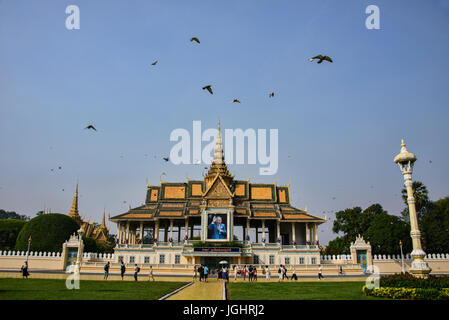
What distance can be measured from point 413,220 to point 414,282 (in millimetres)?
2996

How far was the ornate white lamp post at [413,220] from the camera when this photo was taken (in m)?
15.9

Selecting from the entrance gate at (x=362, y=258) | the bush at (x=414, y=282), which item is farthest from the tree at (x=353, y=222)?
the bush at (x=414, y=282)

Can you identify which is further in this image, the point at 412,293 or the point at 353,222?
the point at 353,222

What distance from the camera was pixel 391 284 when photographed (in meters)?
15.7

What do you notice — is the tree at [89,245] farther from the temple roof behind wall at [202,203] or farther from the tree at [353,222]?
the tree at [353,222]

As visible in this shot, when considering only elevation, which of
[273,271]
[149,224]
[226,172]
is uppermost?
[226,172]

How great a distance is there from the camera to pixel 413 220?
16641 millimetres

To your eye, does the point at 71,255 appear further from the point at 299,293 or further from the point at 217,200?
the point at 299,293

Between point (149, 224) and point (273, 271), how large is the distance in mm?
26287

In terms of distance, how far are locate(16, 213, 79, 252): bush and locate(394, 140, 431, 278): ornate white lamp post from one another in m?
44.1

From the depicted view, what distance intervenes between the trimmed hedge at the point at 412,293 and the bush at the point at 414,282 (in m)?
0.41

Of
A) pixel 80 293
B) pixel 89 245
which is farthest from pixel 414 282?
pixel 89 245
